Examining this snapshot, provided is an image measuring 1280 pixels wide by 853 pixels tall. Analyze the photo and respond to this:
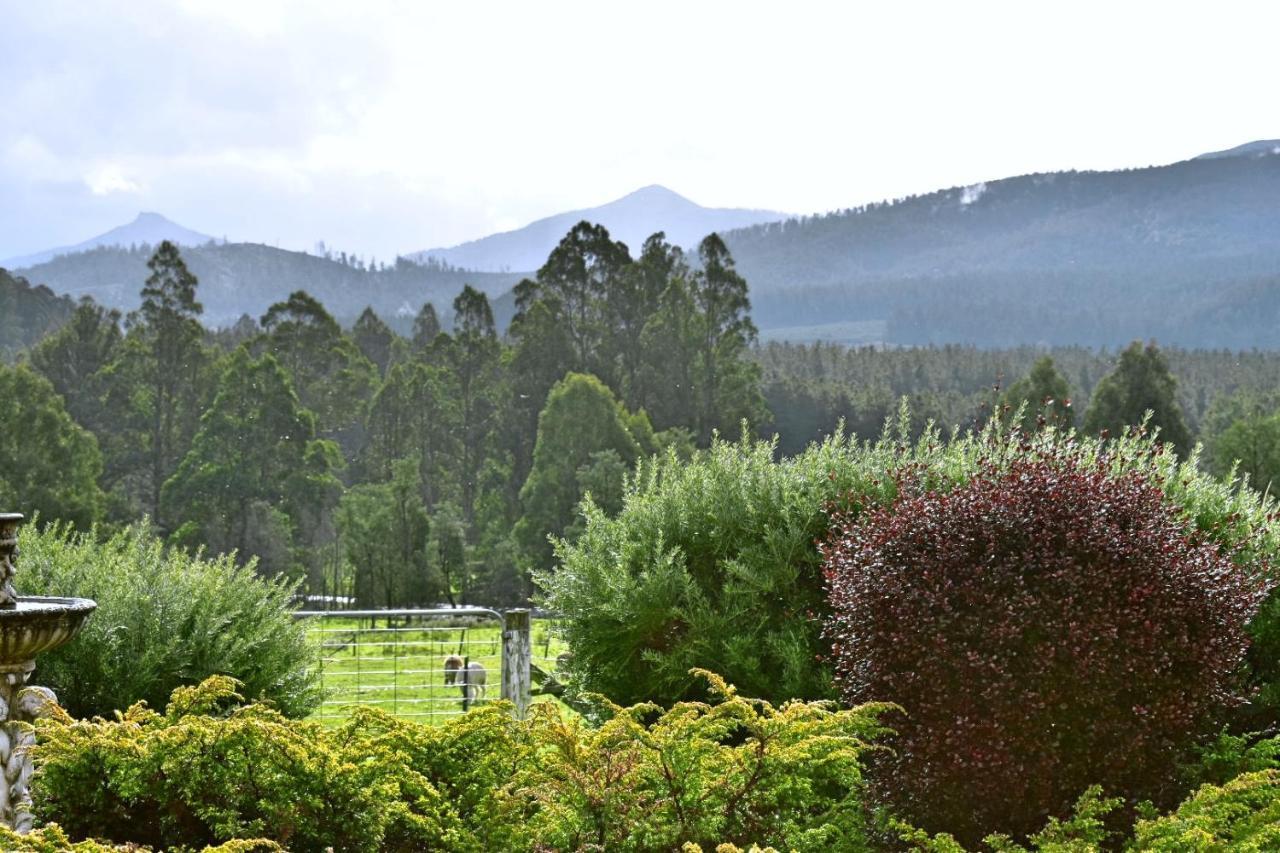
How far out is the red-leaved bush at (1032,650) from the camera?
5793 mm

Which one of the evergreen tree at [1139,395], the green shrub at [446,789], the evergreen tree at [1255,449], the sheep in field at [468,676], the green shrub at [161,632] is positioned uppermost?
the green shrub at [446,789]

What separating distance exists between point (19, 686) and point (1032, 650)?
4710 millimetres

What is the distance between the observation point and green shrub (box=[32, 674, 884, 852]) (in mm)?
5078

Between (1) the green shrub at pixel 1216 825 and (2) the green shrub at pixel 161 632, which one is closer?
(1) the green shrub at pixel 1216 825

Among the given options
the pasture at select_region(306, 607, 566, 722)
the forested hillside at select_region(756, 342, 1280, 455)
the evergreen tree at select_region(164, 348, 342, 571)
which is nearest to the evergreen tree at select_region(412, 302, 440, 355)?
the forested hillside at select_region(756, 342, 1280, 455)

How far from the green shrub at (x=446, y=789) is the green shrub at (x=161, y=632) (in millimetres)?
3369

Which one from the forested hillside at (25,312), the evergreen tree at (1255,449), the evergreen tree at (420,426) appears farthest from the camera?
the forested hillside at (25,312)

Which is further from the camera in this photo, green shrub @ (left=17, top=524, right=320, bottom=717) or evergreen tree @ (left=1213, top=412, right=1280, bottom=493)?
evergreen tree @ (left=1213, top=412, right=1280, bottom=493)

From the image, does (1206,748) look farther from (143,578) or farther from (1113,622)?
(143,578)

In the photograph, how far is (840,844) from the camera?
218 inches

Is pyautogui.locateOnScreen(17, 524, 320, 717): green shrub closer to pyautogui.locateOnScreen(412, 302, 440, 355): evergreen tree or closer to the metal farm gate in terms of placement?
the metal farm gate

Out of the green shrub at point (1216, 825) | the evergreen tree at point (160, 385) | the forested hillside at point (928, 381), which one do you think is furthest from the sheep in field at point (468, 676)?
the forested hillside at point (928, 381)

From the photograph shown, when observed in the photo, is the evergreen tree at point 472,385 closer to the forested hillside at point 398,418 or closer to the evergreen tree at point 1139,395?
the forested hillside at point 398,418

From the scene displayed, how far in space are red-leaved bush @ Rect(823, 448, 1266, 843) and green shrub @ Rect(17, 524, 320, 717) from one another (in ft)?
16.1
